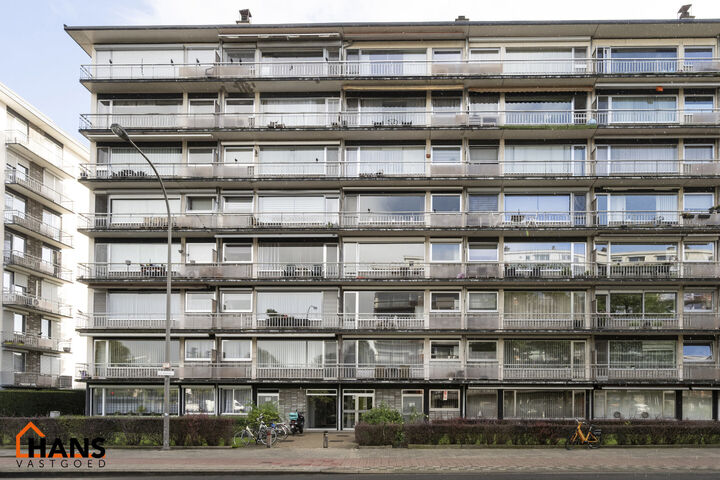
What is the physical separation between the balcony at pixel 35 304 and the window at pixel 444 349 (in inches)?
1008

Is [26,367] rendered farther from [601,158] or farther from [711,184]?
[711,184]

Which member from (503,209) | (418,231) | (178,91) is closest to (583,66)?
(503,209)

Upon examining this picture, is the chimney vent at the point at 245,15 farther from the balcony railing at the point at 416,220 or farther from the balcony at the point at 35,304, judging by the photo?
the balcony at the point at 35,304

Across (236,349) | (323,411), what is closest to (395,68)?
(236,349)

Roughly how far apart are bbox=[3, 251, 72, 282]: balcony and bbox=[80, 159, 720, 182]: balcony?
9.80 meters

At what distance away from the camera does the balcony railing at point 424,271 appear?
37906mm

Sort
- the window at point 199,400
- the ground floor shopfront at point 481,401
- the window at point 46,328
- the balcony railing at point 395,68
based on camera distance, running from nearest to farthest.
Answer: the ground floor shopfront at point 481,401 < the window at point 199,400 < the balcony railing at point 395,68 < the window at point 46,328

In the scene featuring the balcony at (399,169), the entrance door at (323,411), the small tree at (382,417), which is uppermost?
the balcony at (399,169)

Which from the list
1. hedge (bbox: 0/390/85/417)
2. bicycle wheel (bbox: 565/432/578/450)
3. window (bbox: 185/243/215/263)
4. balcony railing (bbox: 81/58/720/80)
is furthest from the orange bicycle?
hedge (bbox: 0/390/85/417)

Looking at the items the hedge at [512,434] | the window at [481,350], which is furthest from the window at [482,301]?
the hedge at [512,434]

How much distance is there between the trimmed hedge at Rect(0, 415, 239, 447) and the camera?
27.8 metres

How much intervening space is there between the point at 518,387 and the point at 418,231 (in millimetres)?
9345

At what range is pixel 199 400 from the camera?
38531 millimetres

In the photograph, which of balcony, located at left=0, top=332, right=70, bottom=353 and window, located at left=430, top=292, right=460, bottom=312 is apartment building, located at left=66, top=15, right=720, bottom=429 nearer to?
window, located at left=430, top=292, right=460, bottom=312
